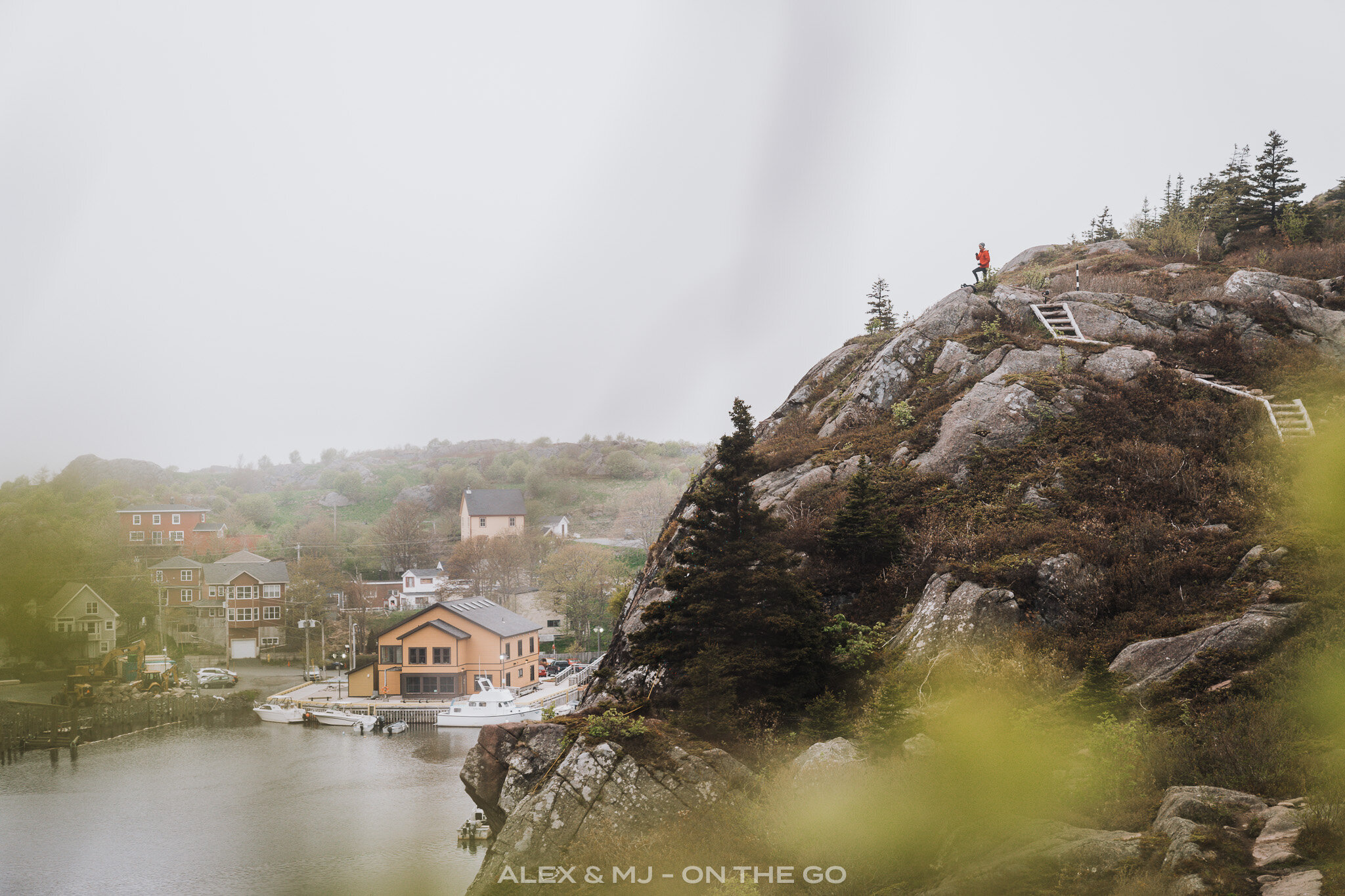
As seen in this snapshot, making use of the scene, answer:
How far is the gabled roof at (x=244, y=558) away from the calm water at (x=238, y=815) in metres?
26.7

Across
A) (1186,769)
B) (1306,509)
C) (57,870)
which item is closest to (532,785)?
(1186,769)

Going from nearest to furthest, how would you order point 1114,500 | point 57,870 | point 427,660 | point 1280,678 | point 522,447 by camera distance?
point 1280,678 < point 1114,500 < point 57,870 < point 427,660 < point 522,447

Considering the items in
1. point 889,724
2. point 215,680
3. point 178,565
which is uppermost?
point 178,565

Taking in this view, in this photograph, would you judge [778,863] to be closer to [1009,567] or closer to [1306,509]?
[1009,567]

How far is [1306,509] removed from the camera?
50.6ft

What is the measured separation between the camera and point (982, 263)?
30.7m

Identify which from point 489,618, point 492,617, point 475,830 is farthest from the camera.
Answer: point 492,617

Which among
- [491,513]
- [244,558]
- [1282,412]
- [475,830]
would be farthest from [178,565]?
[1282,412]

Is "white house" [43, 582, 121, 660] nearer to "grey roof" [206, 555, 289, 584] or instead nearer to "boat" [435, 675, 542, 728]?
"grey roof" [206, 555, 289, 584]

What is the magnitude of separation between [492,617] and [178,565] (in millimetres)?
33586

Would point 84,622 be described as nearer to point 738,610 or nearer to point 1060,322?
point 738,610

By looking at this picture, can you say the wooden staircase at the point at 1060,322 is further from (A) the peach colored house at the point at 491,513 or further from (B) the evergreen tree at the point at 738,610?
(A) the peach colored house at the point at 491,513

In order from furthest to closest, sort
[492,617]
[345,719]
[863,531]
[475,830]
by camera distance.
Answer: [492,617], [345,719], [475,830], [863,531]

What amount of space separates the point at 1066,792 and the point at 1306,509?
9.40m
